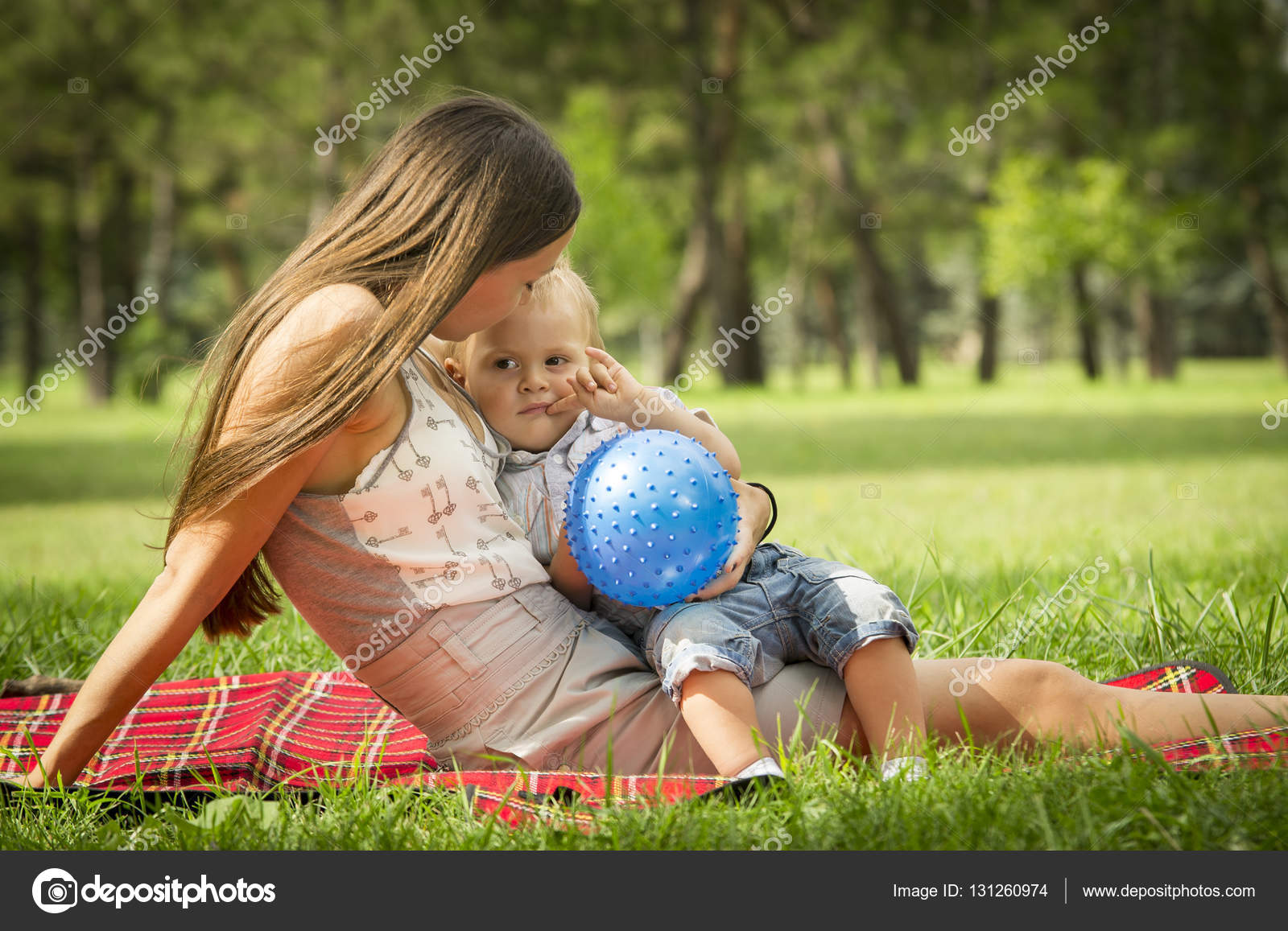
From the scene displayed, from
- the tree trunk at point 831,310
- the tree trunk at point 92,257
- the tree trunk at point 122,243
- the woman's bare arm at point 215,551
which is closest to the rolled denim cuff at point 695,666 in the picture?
the woman's bare arm at point 215,551

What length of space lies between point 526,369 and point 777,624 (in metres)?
0.87

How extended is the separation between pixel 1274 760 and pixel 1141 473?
8.19 metres

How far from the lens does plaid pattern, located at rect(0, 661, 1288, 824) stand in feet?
7.57

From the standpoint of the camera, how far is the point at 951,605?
151 inches

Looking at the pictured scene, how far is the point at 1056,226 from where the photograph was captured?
22359 millimetres

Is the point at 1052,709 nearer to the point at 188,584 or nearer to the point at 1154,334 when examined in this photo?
the point at 188,584

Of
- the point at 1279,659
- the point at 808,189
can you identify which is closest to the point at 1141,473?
the point at 1279,659

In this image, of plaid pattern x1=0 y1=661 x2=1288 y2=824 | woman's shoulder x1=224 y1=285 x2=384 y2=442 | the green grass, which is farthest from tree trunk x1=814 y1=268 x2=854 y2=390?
woman's shoulder x1=224 y1=285 x2=384 y2=442

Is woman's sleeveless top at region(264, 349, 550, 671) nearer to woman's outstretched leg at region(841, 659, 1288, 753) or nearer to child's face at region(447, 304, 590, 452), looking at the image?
child's face at region(447, 304, 590, 452)

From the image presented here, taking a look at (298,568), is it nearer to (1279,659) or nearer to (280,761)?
(280,761)

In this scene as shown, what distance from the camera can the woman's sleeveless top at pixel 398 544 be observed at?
239 centimetres

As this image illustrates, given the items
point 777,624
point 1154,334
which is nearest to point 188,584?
point 777,624
